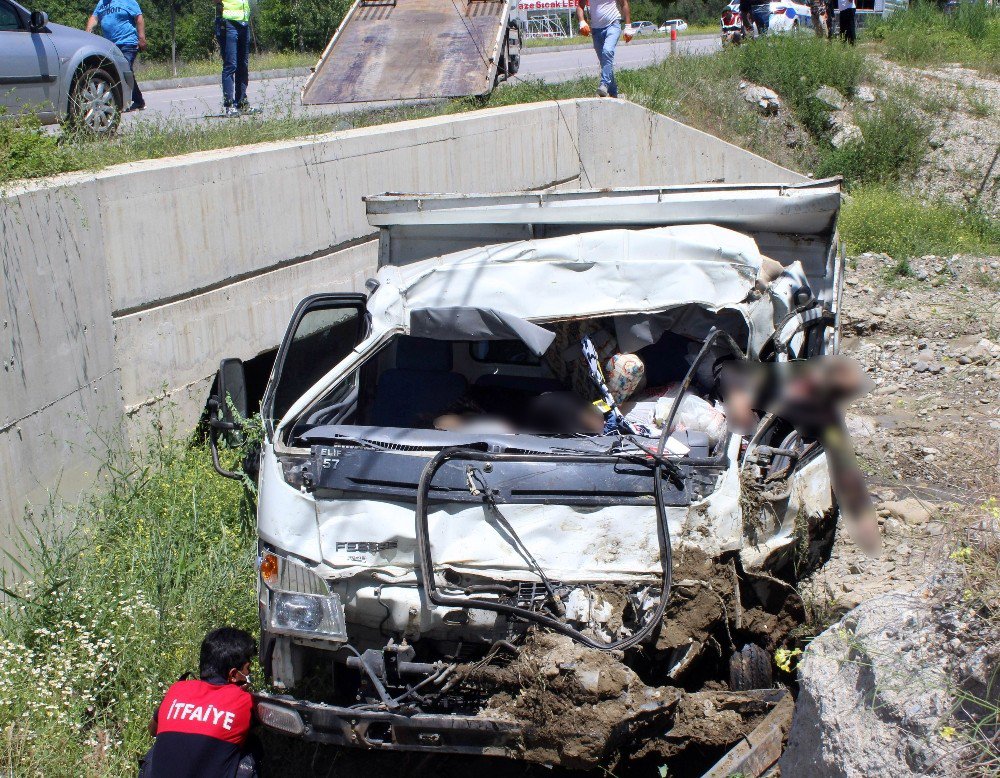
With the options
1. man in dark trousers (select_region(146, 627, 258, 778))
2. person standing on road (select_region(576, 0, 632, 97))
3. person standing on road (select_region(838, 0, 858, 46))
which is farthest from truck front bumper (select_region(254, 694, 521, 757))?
person standing on road (select_region(838, 0, 858, 46))

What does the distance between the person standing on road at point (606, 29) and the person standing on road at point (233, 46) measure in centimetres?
440

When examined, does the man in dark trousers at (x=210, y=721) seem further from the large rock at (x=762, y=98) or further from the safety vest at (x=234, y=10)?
the large rock at (x=762, y=98)

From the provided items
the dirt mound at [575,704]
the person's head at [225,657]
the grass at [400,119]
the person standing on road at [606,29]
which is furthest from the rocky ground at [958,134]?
the person's head at [225,657]

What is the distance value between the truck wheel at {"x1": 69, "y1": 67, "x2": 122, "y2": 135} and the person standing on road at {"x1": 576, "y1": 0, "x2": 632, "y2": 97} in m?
6.17

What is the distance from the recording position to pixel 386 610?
158 inches

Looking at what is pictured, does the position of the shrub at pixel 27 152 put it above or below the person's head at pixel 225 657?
above

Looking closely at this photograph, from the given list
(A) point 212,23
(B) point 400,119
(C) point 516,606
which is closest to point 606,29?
(B) point 400,119

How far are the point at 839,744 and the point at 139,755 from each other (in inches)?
124

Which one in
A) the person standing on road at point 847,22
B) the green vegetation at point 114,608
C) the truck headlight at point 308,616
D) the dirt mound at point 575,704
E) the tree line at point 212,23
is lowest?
the green vegetation at point 114,608

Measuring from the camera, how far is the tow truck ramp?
1176 centimetres

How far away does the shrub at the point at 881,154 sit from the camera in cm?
1584

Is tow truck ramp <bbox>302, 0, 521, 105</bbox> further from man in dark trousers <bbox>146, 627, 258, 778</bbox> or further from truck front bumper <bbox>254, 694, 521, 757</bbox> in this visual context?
truck front bumper <bbox>254, 694, 521, 757</bbox>

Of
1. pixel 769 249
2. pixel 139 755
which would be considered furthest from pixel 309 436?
pixel 769 249

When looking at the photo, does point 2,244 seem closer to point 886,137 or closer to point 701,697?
point 701,697
